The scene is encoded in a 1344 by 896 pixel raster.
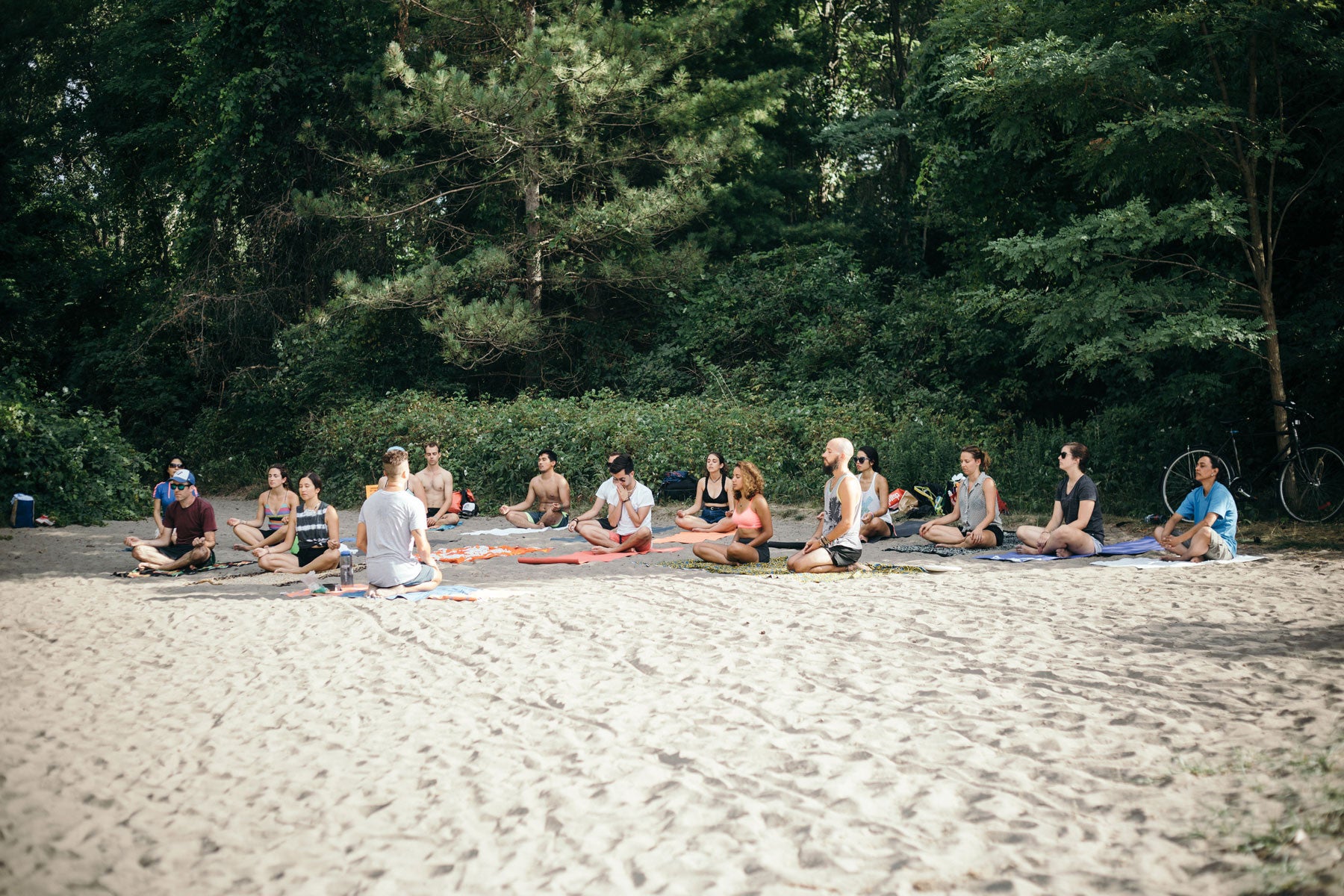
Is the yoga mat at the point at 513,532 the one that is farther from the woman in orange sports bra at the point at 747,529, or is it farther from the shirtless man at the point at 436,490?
the woman in orange sports bra at the point at 747,529

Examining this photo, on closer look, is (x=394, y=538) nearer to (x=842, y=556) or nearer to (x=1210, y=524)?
(x=842, y=556)

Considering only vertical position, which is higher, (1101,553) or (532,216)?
(532,216)

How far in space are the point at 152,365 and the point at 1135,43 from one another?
82.6 ft

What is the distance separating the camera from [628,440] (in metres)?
18.2

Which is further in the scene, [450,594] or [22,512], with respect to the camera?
[22,512]

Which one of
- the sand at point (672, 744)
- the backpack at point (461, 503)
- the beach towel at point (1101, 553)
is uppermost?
the backpack at point (461, 503)

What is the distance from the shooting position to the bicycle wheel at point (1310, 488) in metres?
12.8

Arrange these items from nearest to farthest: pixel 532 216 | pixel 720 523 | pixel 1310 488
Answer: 1. pixel 1310 488
2. pixel 720 523
3. pixel 532 216

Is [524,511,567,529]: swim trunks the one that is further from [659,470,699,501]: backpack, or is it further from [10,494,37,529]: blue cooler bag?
[10,494,37,529]: blue cooler bag

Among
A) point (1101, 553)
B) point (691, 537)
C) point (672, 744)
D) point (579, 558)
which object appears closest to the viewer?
point (672, 744)

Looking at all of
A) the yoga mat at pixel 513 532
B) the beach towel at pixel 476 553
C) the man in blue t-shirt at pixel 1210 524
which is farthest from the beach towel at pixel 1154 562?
the yoga mat at pixel 513 532

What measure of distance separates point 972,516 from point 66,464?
1486 cm

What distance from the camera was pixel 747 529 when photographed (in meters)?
11.1

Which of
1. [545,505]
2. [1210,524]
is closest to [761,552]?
[1210,524]
